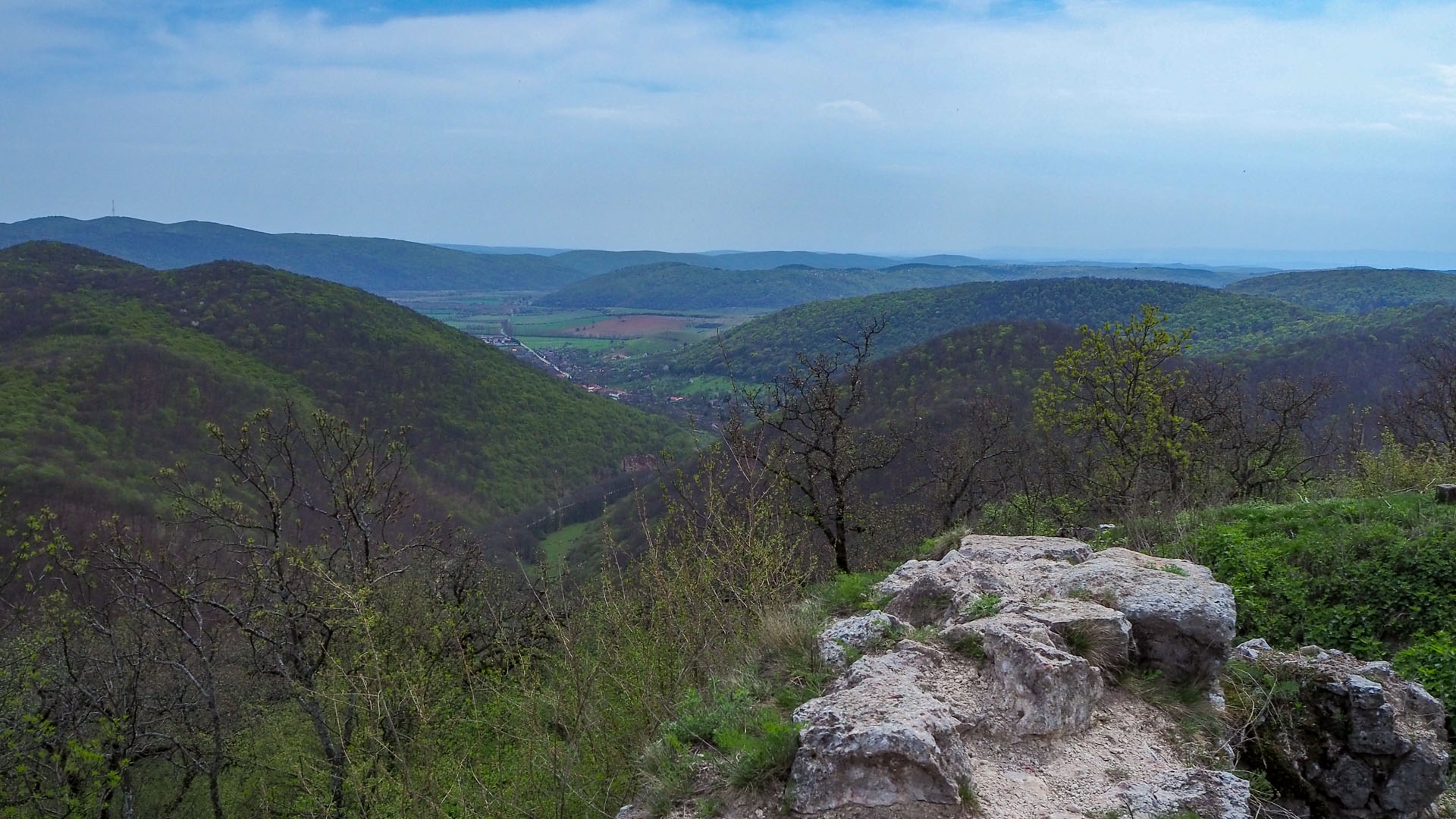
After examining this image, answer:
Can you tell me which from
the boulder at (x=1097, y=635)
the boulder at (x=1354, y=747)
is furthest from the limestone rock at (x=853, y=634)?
the boulder at (x=1354, y=747)

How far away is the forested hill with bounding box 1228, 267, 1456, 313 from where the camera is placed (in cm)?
12531

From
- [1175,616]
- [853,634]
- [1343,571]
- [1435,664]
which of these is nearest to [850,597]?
[853,634]

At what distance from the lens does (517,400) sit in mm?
86375

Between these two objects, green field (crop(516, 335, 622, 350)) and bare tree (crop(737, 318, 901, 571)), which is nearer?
bare tree (crop(737, 318, 901, 571))

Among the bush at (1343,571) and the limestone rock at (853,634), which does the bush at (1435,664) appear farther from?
the limestone rock at (853,634)

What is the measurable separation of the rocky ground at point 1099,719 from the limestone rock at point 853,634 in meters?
0.02

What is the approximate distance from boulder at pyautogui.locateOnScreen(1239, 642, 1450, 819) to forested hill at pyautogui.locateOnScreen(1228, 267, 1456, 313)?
468 ft

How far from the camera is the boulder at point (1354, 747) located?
18.8 feet

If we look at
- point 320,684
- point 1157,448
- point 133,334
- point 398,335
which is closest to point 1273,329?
point 1157,448

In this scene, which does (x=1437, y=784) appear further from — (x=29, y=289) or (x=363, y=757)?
(x=29, y=289)

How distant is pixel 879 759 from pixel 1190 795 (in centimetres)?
204

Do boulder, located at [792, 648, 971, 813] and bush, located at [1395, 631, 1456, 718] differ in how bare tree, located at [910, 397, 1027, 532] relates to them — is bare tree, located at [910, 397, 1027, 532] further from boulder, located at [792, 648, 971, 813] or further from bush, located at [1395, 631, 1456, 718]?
boulder, located at [792, 648, 971, 813]

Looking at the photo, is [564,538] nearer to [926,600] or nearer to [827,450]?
[827,450]

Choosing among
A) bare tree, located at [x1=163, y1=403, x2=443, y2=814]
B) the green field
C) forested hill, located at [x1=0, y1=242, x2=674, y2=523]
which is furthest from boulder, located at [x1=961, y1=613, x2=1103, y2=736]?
the green field
